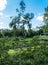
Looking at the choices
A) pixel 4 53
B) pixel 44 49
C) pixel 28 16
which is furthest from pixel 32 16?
pixel 4 53

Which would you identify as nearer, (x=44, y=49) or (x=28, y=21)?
(x=44, y=49)

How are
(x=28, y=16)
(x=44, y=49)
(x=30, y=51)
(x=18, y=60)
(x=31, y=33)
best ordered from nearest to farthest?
(x=18, y=60) → (x=30, y=51) → (x=44, y=49) → (x=31, y=33) → (x=28, y=16)

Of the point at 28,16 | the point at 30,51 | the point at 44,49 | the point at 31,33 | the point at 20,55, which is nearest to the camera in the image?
the point at 20,55

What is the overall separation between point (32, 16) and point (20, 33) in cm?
398

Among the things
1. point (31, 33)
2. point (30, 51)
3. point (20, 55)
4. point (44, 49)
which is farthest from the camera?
point (31, 33)

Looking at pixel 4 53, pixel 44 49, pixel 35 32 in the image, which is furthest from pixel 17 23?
pixel 4 53

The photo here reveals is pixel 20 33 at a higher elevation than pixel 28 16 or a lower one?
lower

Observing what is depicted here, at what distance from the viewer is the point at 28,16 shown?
40031mm

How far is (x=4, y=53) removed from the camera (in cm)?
1141

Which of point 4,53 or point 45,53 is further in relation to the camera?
point 45,53

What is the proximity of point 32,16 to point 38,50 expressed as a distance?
87.1 ft

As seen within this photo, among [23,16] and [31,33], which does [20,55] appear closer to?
[31,33]

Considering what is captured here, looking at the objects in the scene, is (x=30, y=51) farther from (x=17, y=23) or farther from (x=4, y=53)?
(x=17, y=23)

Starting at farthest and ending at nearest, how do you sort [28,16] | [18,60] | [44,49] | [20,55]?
[28,16] < [44,49] < [20,55] < [18,60]
